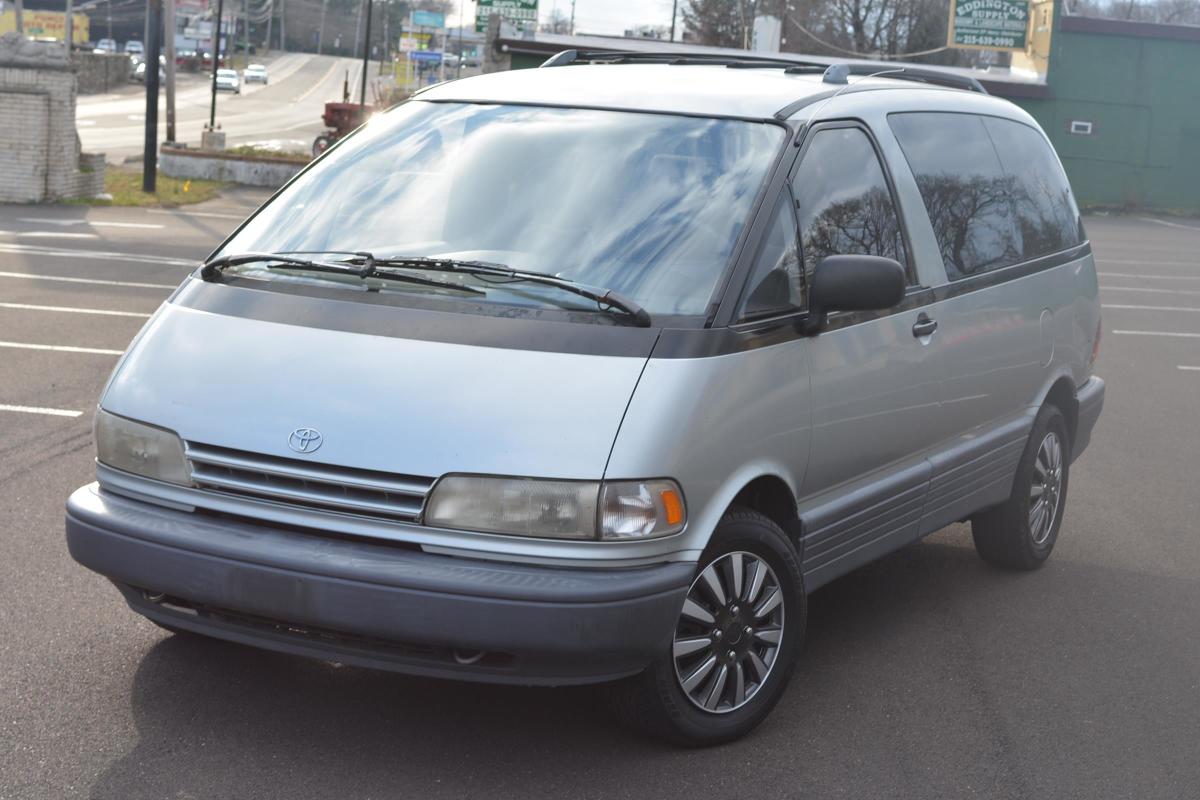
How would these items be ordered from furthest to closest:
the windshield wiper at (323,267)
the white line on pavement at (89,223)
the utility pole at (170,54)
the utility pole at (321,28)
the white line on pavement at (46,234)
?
the utility pole at (321,28), the utility pole at (170,54), the white line on pavement at (89,223), the white line on pavement at (46,234), the windshield wiper at (323,267)

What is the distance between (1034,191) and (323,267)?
343 centimetres

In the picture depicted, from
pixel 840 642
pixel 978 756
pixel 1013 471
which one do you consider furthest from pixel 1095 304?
pixel 978 756

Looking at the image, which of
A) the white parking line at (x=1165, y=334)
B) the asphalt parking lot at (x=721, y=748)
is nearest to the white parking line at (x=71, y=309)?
the asphalt parking lot at (x=721, y=748)

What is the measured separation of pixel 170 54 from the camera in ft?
108

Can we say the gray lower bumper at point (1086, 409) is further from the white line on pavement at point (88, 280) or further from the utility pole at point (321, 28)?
the utility pole at point (321, 28)

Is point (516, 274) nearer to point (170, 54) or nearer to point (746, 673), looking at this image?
point (746, 673)

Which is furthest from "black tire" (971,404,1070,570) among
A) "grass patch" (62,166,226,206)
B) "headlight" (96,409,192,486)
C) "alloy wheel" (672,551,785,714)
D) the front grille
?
"grass patch" (62,166,226,206)

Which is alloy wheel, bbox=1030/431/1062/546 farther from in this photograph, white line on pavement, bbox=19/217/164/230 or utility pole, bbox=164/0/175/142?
utility pole, bbox=164/0/175/142

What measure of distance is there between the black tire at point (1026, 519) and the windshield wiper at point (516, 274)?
2713 millimetres

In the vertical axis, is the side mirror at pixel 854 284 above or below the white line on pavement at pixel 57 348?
above

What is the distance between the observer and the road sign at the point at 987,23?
131 ft

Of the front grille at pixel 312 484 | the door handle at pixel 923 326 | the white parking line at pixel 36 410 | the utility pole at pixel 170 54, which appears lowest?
the white parking line at pixel 36 410

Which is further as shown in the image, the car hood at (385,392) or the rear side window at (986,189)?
the rear side window at (986,189)

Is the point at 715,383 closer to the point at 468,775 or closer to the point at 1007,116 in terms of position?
the point at 468,775
